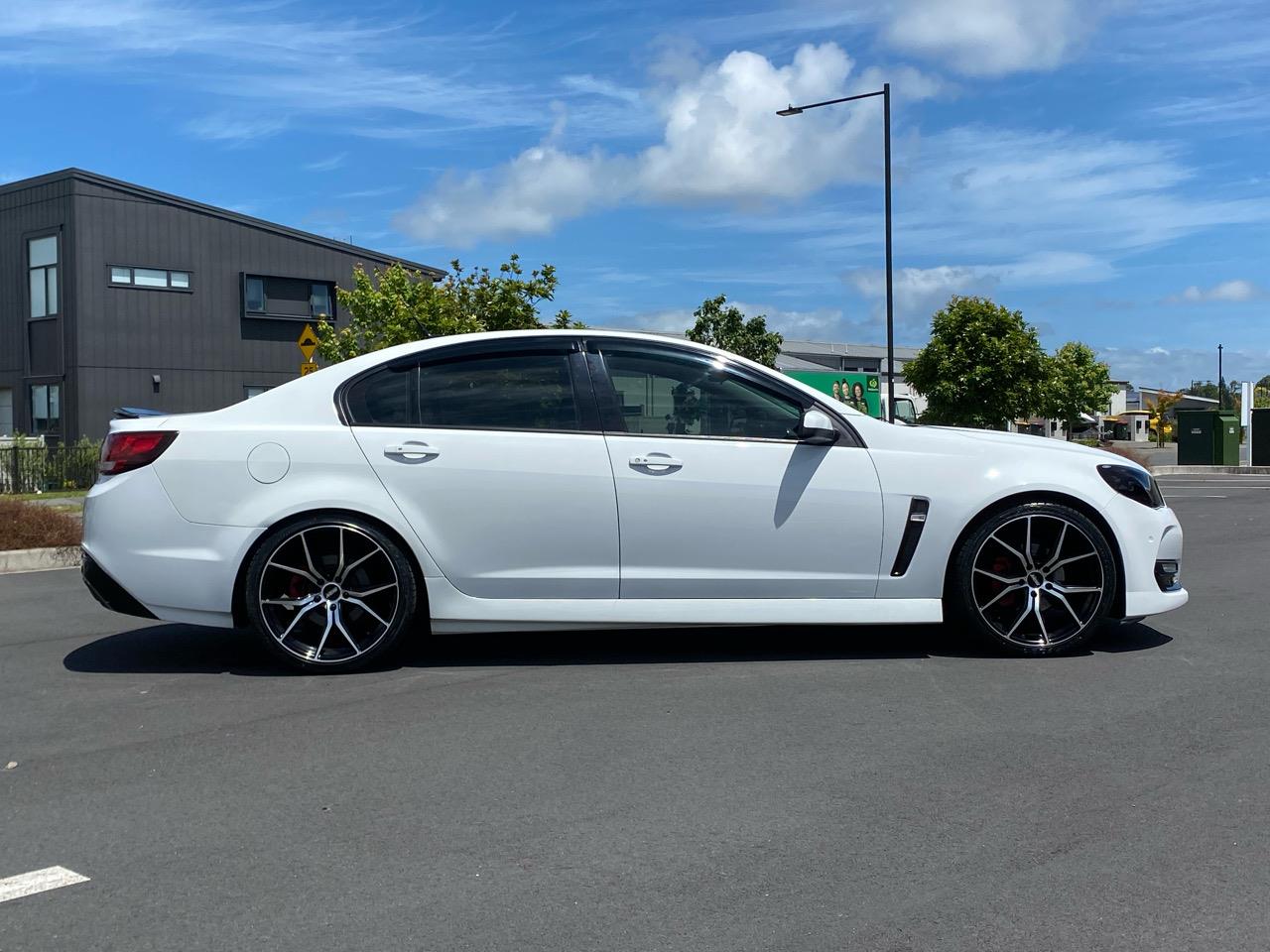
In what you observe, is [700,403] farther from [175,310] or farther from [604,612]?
[175,310]

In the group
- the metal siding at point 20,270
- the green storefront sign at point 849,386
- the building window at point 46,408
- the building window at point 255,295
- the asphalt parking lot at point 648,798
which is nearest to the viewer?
the asphalt parking lot at point 648,798

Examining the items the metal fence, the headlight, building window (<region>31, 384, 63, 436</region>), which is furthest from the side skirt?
building window (<region>31, 384, 63, 436</region>)

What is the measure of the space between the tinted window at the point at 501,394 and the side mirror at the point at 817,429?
3.51ft

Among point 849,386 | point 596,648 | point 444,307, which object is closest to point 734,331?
point 849,386

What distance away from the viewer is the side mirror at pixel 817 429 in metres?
5.75

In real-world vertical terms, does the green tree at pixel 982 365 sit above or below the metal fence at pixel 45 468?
above

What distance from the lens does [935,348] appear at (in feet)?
112

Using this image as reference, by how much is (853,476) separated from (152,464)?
3.29 meters

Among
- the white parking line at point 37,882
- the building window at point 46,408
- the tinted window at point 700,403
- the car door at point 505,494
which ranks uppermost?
the building window at point 46,408

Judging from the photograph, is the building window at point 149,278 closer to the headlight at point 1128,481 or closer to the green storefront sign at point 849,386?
the green storefront sign at point 849,386

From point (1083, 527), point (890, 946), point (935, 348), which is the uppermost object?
point (935, 348)

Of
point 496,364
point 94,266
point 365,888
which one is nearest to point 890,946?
point 365,888

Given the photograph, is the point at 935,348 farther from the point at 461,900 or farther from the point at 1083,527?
the point at 461,900

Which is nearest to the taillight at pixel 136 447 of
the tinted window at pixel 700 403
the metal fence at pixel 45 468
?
the tinted window at pixel 700 403
